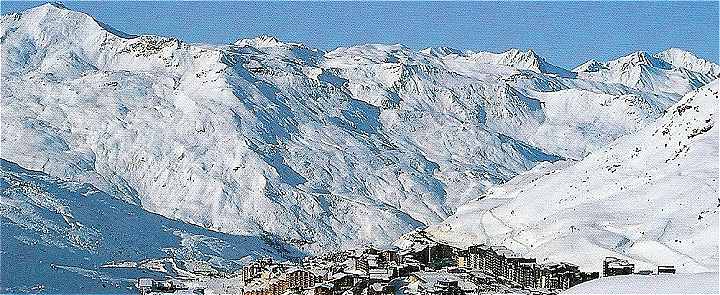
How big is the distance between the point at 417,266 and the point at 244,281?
2297 centimetres

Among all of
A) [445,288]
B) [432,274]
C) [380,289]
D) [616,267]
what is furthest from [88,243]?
[445,288]

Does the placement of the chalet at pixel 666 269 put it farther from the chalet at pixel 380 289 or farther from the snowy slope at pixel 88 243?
the snowy slope at pixel 88 243

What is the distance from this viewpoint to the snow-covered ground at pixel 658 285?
139ft

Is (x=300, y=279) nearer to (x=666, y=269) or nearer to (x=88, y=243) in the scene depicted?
(x=666, y=269)

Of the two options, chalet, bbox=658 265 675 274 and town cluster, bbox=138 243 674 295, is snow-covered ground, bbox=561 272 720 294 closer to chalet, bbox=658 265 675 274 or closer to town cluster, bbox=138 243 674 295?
town cluster, bbox=138 243 674 295

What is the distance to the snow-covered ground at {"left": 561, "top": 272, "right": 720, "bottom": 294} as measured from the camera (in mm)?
42500

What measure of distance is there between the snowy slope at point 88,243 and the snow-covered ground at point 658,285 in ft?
221

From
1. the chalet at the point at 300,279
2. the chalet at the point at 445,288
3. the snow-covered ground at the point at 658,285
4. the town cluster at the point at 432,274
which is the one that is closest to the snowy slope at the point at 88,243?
the town cluster at the point at 432,274

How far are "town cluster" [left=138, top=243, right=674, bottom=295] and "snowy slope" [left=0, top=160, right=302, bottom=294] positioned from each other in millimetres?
29451

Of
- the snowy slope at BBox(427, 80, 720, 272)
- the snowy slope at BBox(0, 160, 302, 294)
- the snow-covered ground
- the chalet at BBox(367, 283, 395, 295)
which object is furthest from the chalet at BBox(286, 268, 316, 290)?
the snowy slope at BBox(0, 160, 302, 294)

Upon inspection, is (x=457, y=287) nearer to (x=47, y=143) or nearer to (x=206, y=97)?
(x=47, y=143)

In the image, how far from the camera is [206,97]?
183500 millimetres

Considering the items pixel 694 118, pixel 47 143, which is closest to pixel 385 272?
pixel 694 118

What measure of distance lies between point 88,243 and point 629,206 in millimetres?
59610
